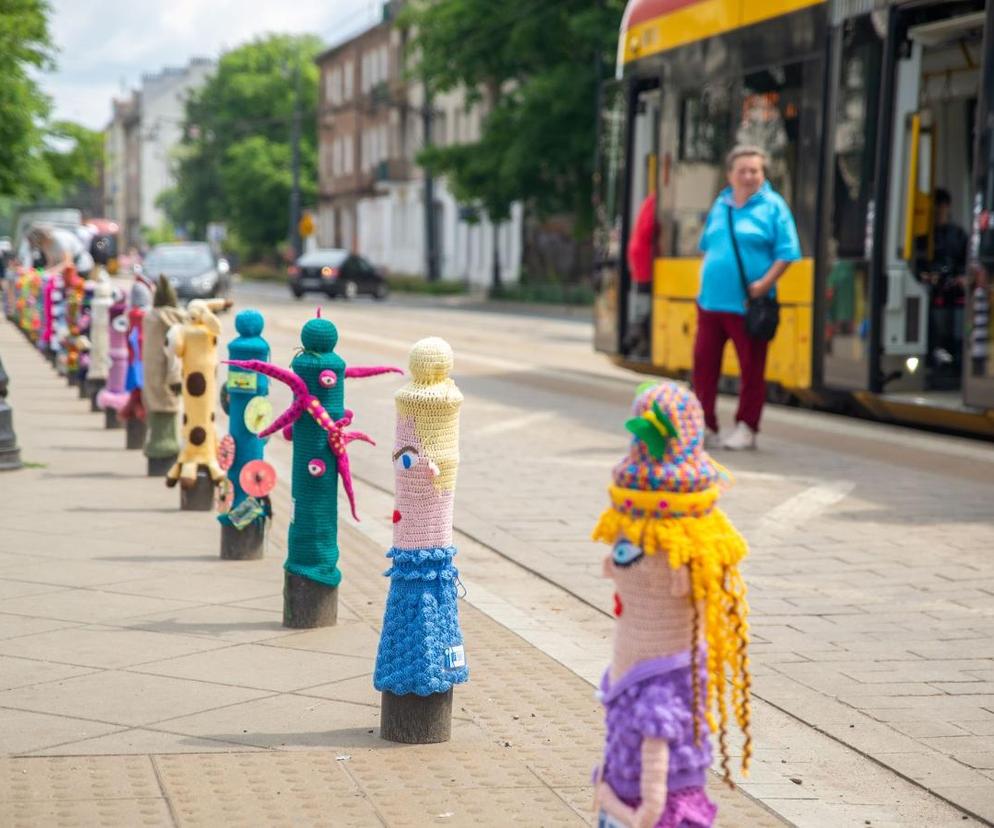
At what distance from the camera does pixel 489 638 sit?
6078mm

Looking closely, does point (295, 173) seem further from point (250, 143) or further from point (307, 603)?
point (307, 603)

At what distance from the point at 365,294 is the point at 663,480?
171ft

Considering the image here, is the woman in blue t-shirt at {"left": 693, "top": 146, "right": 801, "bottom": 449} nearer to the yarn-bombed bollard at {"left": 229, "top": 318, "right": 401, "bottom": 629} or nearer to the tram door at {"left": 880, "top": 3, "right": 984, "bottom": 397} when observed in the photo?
the tram door at {"left": 880, "top": 3, "right": 984, "bottom": 397}

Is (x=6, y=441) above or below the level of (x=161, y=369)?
below

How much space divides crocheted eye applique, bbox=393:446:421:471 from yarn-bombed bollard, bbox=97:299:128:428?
26.6 feet

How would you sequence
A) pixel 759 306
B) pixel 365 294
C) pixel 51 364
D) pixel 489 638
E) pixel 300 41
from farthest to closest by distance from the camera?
pixel 300 41, pixel 365 294, pixel 51 364, pixel 759 306, pixel 489 638

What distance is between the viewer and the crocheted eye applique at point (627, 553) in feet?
10.9

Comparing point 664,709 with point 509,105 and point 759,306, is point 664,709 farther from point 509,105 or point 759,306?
point 509,105

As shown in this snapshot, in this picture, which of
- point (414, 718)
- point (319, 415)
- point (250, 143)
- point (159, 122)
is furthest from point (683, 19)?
point (159, 122)

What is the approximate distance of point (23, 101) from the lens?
36.3m

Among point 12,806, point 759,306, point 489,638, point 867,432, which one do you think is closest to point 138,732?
point 12,806

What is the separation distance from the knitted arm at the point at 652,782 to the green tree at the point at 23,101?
105 ft

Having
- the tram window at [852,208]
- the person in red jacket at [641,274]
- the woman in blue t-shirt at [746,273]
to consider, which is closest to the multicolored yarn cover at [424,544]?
the woman in blue t-shirt at [746,273]

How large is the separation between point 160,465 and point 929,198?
626 centimetres
